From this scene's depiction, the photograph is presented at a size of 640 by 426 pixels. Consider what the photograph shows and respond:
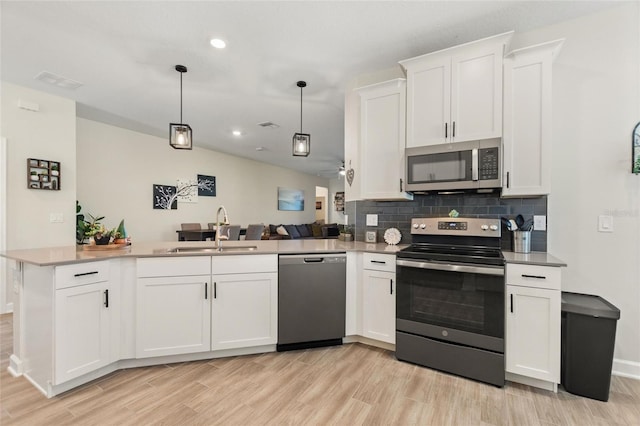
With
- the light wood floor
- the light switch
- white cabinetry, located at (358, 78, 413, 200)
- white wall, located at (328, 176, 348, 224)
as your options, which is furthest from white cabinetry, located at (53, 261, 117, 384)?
white wall, located at (328, 176, 348, 224)

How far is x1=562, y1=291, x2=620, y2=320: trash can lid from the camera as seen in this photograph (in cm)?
187

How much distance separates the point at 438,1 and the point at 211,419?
312 cm

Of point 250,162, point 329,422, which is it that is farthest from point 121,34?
point 250,162

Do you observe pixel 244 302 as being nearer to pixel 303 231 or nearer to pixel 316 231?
pixel 303 231

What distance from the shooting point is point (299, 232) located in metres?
8.88

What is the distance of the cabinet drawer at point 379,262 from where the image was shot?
8.24 feet

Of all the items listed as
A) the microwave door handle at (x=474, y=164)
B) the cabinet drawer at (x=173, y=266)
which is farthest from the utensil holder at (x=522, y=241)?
the cabinet drawer at (x=173, y=266)

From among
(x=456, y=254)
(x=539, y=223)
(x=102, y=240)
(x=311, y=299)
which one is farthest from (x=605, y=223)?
(x=102, y=240)

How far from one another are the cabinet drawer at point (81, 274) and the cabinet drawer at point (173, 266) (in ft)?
0.71

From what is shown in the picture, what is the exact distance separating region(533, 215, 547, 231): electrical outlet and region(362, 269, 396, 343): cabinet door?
1214mm

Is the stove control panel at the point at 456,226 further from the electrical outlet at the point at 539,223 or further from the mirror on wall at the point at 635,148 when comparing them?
the mirror on wall at the point at 635,148

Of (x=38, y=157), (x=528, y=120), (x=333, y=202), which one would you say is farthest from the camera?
(x=333, y=202)

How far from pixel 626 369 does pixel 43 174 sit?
6141mm

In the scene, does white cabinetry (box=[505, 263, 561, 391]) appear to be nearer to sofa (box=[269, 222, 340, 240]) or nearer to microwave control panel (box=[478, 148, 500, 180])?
microwave control panel (box=[478, 148, 500, 180])
